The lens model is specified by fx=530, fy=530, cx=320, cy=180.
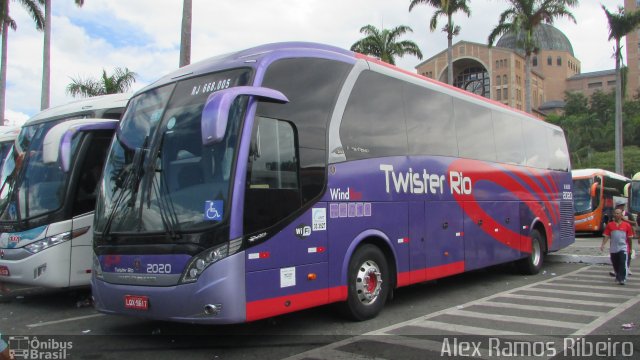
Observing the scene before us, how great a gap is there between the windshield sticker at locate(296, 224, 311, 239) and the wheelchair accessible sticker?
109 centimetres

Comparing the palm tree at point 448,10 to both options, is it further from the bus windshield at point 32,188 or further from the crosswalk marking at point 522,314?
the bus windshield at point 32,188

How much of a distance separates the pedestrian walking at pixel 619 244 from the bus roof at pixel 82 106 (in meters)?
9.73

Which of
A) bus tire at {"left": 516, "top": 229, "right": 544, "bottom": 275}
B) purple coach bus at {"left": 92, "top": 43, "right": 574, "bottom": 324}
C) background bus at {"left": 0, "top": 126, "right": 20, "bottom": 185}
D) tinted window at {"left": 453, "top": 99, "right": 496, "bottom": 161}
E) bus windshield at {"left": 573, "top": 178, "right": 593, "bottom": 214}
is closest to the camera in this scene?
purple coach bus at {"left": 92, "top": 43, "right": 574, "bottom": 324}

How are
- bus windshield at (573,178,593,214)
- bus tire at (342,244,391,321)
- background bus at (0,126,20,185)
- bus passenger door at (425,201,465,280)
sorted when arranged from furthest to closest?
bus windshield at (573,178,593,214)
background bus at (0,126,20,185)
bus passenger door at (425,201,465,280)
bus tire at (342,244,391,321)

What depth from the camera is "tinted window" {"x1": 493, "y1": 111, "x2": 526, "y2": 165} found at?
1130 cm

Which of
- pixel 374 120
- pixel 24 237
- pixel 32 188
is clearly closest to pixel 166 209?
pixel 374 120

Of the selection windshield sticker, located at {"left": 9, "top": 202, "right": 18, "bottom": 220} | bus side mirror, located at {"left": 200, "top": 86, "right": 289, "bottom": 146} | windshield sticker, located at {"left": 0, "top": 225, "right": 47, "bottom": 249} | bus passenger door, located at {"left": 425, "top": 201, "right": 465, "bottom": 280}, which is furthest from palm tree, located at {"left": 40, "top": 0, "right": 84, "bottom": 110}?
bus side mirror, located at {"left": 200, "top": 86, "right": 289, "bottom": 146}

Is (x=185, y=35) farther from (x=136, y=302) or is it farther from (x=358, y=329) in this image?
(x=358, y=329)

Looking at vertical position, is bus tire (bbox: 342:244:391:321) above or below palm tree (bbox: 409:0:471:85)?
below

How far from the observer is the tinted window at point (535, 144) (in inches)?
498

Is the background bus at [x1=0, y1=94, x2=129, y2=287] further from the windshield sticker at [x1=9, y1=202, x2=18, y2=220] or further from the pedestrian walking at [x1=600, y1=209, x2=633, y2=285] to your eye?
the pedestrian walking at [x1=600, y1=209, x2=633, y2=285]

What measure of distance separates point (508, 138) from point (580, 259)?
16.5 ft

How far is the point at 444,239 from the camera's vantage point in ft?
29.8

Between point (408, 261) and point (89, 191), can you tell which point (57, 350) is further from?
point (408, 261)
